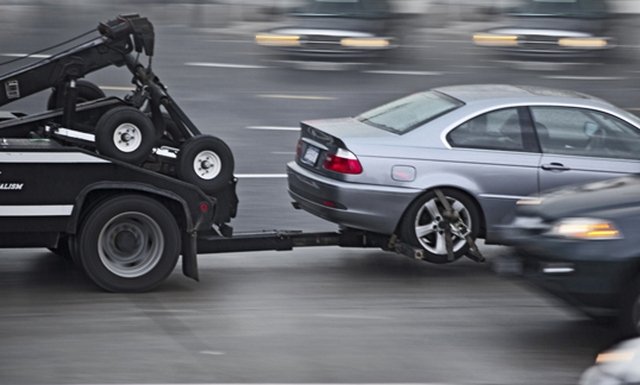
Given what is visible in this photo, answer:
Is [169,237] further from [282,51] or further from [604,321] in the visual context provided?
[282,51]

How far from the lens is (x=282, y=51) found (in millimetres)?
22469

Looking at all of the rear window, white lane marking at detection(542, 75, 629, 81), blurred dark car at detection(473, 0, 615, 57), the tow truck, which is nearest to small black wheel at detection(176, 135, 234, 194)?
the tow truck

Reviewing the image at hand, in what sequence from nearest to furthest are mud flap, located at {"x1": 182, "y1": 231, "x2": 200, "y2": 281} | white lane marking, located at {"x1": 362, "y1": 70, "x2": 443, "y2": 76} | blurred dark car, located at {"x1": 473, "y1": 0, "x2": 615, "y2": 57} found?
mud flap, located at {"x1": 182, "y1": 231, "x2": 200, "y2": 281}, white lane marking, located at {"x1": 362, "y1": 70, "x2": 443, "y2": 76}, blurred dark car, located at {"x1": 473, "y1": 0, "x2": 615, "y2": 57}

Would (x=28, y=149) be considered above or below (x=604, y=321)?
above

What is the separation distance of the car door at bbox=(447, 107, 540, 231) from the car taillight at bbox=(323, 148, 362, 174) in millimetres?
801

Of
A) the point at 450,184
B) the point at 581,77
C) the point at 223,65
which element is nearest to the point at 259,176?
the point at 450,184

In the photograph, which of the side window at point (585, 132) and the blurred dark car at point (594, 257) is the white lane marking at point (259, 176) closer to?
the side window at point (585, 132)

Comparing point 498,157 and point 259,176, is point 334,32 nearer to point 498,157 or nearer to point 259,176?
point 259,176

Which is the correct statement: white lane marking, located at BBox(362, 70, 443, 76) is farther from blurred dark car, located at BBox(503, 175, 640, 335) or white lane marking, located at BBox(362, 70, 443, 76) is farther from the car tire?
the car tire

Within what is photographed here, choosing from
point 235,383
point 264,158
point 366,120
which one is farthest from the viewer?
point 264,158

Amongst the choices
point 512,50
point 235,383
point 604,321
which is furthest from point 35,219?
point 512,50

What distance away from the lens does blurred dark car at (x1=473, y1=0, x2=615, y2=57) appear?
23.0 metres

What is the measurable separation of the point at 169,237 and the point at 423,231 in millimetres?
2179

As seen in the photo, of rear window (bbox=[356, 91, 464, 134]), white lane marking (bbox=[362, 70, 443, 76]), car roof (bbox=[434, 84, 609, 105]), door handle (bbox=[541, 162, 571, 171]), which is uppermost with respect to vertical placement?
car roof (bbox=[434, 84, 609, 105])
